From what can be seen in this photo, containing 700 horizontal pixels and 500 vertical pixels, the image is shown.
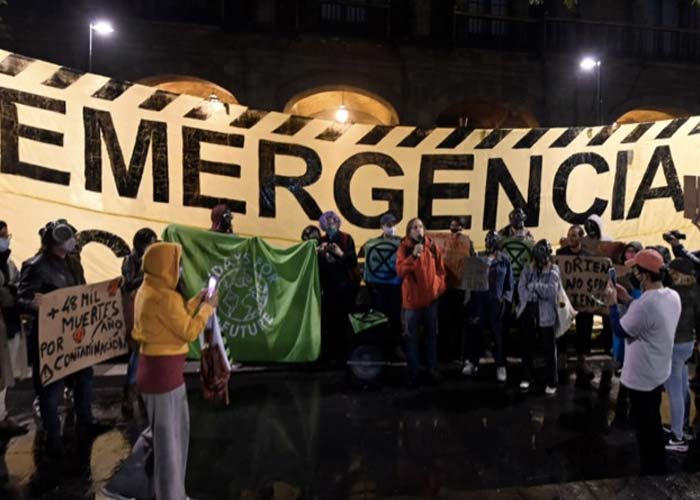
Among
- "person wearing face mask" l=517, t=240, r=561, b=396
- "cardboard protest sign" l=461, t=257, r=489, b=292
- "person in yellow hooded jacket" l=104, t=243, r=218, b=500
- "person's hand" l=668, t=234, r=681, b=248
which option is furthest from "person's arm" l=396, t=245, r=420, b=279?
"person in yellow hooded jacket" l=104, t=243, r=218, b=500

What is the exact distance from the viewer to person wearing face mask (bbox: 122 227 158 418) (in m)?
5.26

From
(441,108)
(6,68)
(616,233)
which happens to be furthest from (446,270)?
(441,108)

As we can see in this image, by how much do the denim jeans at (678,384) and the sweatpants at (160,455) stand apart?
4074 mm

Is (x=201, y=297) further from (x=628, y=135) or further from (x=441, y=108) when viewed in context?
(x=441, y=108)

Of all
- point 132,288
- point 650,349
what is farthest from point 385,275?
point 650,349

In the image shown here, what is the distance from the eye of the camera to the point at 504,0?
16.3 m

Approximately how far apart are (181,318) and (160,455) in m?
0.86

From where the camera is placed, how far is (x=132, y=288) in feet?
17.8

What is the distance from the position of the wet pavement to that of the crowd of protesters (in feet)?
0.95

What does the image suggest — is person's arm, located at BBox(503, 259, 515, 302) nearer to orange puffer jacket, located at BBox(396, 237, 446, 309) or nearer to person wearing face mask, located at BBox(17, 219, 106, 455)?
orange puffer jacket, located at BBox(396, 237, 446, 309)

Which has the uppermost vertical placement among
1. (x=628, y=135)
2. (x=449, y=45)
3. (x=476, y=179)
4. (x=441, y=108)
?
(x=449, y=45)

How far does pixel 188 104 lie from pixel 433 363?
4.99 m

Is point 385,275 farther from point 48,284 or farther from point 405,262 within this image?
point 48,284

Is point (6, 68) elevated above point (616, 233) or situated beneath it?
elevated above
